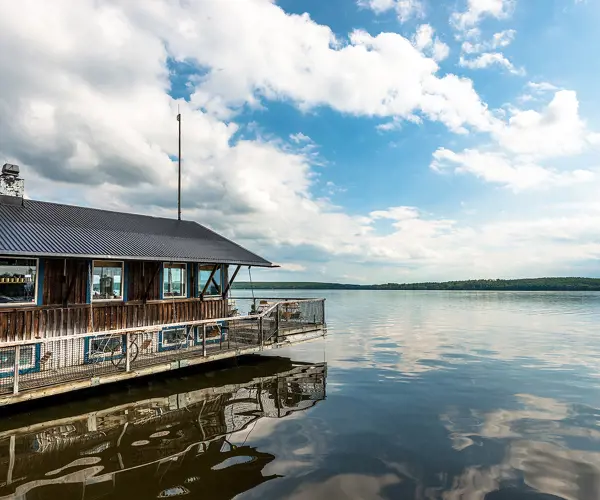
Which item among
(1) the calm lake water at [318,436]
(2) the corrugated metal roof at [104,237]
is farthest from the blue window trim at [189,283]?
(1) the calm lake water at [318,436]

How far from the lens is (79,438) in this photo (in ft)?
29.8

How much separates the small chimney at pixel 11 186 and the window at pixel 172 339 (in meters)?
7.06

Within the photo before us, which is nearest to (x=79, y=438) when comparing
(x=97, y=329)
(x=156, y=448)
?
(x=156, y=448)

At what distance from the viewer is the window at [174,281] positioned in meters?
15.6

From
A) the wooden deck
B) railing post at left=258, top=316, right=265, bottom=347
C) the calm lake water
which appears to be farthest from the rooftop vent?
railing post at left=258, top=316, right=265, bottom=347

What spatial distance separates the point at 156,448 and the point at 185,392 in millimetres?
4543

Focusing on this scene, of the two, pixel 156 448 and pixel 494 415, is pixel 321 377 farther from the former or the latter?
pixel 156 448

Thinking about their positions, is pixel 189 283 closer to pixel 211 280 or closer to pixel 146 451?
pixel 211 280

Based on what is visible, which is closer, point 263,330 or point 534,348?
point 263,330

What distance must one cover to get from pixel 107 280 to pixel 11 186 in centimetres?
506

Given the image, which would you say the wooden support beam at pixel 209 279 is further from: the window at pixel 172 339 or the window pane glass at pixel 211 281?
the window at pixel 172 339

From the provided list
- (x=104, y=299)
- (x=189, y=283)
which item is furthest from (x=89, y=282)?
(x=189, y=283)

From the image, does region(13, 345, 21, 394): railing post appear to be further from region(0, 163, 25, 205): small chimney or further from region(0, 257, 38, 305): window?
region(0, 163, 25, 205): small chimney

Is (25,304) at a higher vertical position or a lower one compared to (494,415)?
higher
